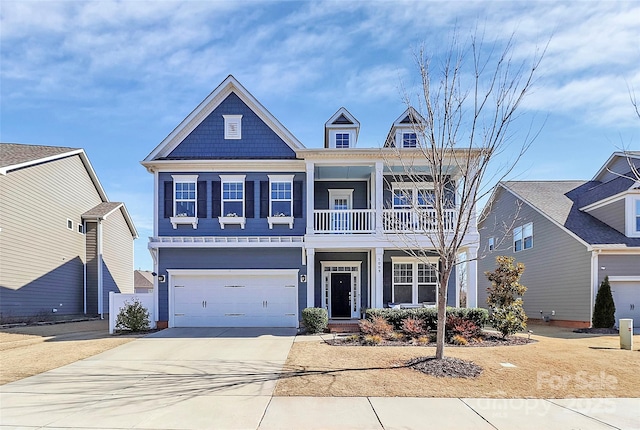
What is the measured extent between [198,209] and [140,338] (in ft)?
17.3

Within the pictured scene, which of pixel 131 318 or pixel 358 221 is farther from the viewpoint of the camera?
pixel 358 221

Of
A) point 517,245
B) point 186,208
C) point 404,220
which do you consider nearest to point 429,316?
point 404,220

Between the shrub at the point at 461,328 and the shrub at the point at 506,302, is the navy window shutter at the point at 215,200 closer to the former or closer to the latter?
the shrub at the point at 461,328

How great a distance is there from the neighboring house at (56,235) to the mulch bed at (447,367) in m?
17.5

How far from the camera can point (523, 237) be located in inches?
922

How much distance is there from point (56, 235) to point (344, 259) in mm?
14727

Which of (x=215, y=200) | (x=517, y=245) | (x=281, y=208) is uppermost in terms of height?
(x=215, y=200)

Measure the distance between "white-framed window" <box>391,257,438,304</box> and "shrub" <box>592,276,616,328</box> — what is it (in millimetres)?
6217

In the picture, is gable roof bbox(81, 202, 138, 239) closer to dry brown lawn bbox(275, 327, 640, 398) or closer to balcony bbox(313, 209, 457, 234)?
balcony bbox(313, 209, 457, 234)

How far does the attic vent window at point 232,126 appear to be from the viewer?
17406 millimetres

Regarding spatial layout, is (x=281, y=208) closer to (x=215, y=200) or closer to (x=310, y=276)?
(x=215, y=200)

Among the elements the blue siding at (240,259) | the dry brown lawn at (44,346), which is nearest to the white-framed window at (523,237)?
the blue siding at (240,259)

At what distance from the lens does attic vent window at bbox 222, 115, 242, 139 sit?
17.4m

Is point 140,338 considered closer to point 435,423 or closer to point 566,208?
point 435,423
